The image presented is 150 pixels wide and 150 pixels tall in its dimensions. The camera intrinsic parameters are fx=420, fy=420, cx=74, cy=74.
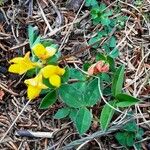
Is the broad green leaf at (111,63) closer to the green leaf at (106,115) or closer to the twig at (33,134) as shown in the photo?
the green leaf at (106,115)

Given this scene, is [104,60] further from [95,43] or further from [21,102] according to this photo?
[21,102]

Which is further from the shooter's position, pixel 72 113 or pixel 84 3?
pixel 84 3

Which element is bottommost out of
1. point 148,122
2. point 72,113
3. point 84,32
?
point 148,122

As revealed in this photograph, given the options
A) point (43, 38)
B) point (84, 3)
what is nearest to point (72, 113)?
point (43, 38)

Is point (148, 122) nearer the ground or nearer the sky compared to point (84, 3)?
nearer the ground

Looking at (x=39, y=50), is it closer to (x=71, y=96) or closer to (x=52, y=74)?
(x=52, y=74)

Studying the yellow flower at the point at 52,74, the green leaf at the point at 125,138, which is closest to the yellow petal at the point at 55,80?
the yellow flower at the point at 52,74
